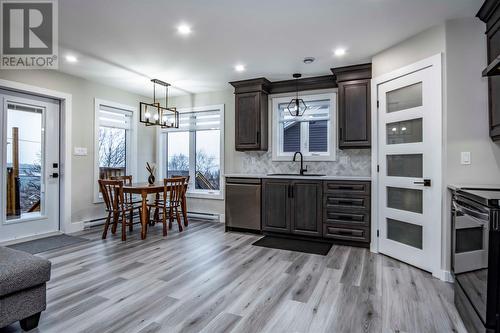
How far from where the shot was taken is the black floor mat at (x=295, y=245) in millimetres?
3715

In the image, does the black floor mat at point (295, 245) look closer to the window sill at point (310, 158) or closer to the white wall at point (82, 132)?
the window sill at point (310, 158)

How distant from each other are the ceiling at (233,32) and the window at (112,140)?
865 mm

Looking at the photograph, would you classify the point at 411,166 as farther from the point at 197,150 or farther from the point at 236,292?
the point at 197,150

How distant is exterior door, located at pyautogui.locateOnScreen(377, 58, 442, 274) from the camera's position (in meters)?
2.89

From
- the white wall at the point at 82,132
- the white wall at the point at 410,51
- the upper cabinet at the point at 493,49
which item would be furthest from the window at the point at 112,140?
the upper cabinet at the point at 493,49

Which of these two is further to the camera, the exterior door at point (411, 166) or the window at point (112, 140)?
the window at point (112, 140)

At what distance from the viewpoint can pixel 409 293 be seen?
8.12 ft

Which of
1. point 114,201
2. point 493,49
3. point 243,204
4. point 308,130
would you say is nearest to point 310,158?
point 308,130

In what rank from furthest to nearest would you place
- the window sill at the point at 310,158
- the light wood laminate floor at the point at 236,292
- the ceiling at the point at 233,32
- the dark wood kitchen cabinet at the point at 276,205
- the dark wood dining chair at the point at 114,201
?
the window sill at the point at 310,158, the dark wood kitchen cabinet at the point at 276,205, the dark wood dining chair at the point at 114,201, the ceiling at the point at 233,32, the light wood laminate floor at the point at 236,292

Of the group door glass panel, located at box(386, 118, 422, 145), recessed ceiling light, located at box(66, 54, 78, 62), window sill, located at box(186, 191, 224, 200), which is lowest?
window sill, located at box(186, 191, 224, 200)

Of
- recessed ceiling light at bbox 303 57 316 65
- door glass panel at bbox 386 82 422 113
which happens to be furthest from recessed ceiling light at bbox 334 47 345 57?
door glass panel at bbox 386 82 422 113

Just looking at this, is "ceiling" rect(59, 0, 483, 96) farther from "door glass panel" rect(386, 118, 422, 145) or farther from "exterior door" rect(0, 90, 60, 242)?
"door glass panel" rect(386, 118, 422, 145)

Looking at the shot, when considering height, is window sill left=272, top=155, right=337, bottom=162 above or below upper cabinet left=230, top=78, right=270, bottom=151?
below

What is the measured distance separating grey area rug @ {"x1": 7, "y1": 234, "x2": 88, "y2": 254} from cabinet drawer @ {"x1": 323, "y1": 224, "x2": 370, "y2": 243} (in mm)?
3549
